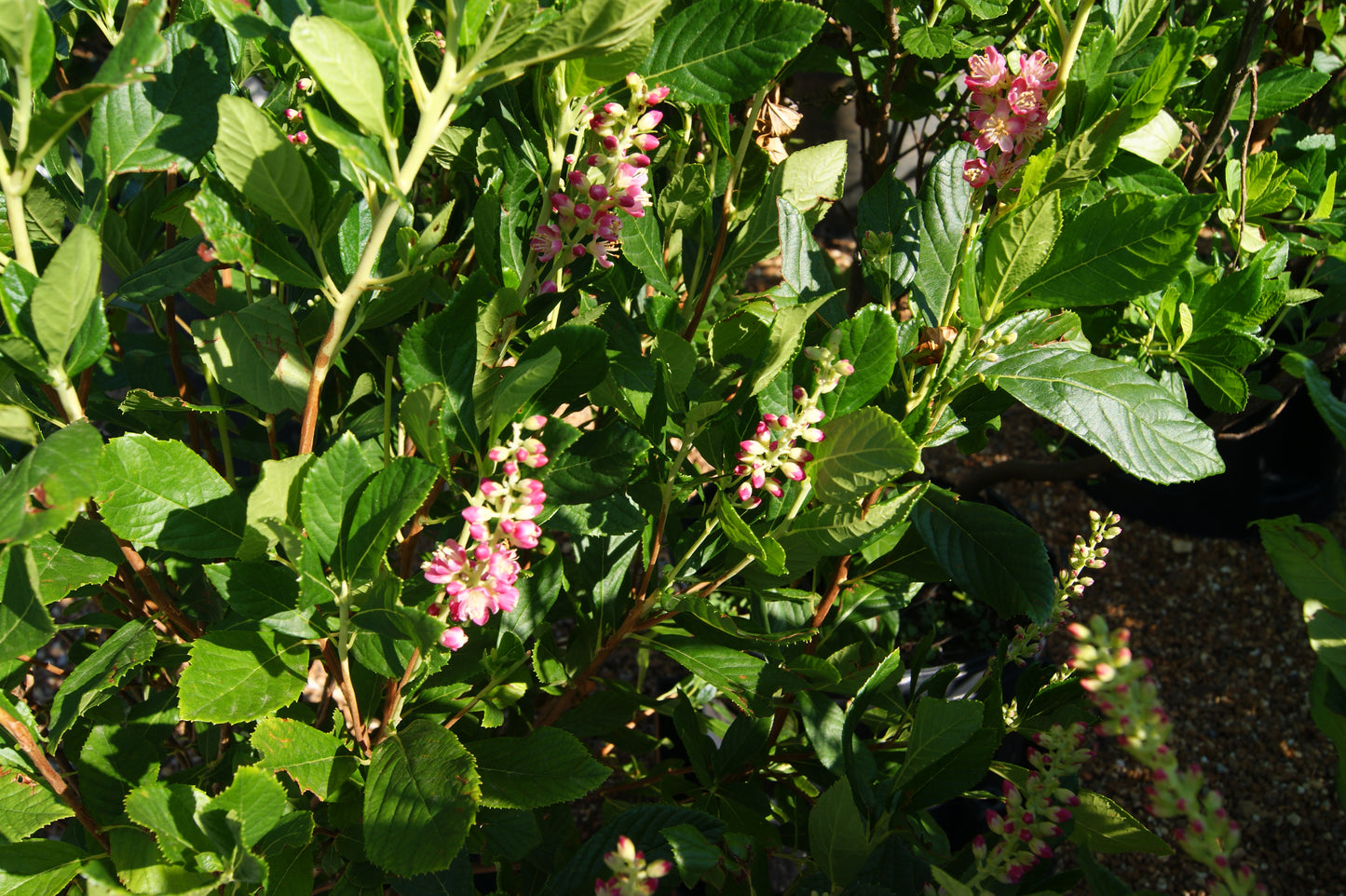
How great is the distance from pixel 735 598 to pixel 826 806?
3.02 feet

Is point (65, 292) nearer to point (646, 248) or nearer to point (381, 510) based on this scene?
point (381, 510)

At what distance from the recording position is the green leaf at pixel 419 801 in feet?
2.55

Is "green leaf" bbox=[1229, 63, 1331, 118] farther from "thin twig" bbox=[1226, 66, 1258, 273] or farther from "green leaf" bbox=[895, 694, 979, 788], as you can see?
"green leaf" bbox=[895, 694, 979, 788]

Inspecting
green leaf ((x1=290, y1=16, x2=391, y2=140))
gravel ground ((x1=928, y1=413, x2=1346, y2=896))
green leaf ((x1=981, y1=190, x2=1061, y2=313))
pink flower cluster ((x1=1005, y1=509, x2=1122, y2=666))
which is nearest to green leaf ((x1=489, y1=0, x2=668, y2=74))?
green leaf ((x1=290, y1=16, x2=391, y2=140))

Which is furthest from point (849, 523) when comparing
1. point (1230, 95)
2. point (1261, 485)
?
point (1261, 485)

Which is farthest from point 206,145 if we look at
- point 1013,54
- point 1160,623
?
point 1160,623

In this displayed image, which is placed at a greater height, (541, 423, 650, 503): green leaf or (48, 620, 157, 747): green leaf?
(541, 423, 650, 503): green leaf

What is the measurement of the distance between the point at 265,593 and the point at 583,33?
1.75ft

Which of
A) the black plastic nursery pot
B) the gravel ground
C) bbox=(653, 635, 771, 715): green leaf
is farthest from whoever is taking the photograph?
the black plastic nursery pot

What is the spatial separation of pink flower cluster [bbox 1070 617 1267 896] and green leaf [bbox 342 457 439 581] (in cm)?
49

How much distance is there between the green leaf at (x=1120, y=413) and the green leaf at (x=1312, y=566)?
0.21 m

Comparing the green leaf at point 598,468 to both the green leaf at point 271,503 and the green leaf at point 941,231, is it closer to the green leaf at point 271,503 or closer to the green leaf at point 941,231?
the green leaf at point 271,503

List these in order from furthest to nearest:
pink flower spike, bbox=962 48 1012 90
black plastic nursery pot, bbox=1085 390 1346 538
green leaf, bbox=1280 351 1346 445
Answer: black plastic nursery pot, bbox=1085 390 1346 538 < pink flower spike, bbox=962 48 1012 90 < green leaf, bbox=1280 351 1346 445

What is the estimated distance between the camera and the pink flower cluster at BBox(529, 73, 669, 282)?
2.80 feet
